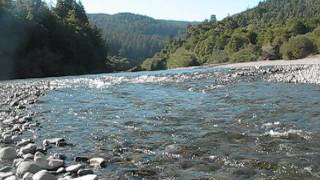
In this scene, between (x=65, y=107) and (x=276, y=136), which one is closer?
(x=276, y=136)

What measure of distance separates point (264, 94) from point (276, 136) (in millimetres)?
13790

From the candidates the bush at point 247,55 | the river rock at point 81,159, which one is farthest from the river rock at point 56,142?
the bush at point 247,55

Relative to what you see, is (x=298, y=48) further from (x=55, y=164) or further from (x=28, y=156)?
→ (x=55, y=164)

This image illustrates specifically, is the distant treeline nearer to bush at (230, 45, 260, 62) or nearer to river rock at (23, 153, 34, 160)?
bush at (230, 45, 260, 62)

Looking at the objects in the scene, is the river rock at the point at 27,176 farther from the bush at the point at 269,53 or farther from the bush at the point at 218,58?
the bush at the point at 218,58

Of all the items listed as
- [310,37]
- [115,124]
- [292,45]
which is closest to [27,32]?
[292,45]

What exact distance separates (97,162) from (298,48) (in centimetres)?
8792

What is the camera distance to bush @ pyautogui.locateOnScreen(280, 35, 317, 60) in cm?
9412

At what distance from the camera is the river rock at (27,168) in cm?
1113

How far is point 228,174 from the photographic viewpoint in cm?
1088

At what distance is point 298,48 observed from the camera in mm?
94438

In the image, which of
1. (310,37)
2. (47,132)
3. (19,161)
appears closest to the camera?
(19,161)

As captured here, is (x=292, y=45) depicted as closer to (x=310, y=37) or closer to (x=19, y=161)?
(x=310, y=37)

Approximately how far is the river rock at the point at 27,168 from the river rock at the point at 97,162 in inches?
55.9
